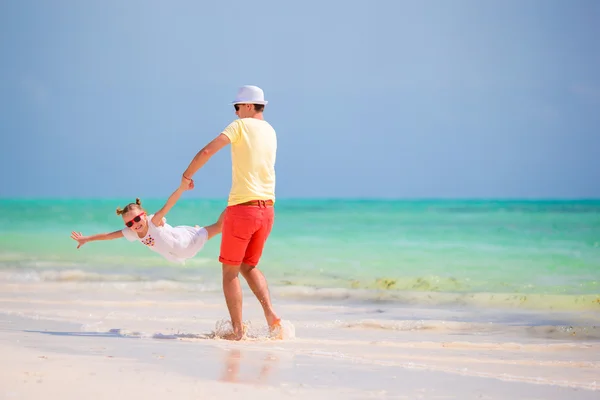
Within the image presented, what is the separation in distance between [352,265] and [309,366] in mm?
8666

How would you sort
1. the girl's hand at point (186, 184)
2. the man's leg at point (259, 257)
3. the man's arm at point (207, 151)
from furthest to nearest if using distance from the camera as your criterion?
the man's leg at point (259, 257) < the girl's hand at point (186, 184) < the man's arm at point (207, 151)

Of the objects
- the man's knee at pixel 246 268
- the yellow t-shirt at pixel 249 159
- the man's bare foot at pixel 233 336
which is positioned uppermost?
the yellow t-shirt at pixel 249 159

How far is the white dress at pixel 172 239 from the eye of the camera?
223 inches

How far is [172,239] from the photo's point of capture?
5707mm

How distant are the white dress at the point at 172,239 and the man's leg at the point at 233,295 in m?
0.27

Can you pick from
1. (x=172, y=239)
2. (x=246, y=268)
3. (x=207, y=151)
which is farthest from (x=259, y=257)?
(x=207, y=151)

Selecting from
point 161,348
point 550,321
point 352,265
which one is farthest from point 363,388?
point 352,265

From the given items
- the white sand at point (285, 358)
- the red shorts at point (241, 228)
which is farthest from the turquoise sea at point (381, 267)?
the red shorts at point (241, 228)

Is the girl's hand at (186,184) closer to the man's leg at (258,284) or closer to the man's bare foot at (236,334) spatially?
the man's leg at (258,284)

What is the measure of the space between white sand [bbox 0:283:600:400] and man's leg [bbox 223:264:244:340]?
125 millimetres

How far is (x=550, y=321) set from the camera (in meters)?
7.46

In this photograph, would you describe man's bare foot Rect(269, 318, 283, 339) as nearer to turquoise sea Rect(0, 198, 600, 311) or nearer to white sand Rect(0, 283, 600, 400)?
white sand Rect(0, 283, 600, 400)

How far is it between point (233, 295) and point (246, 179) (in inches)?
30.4

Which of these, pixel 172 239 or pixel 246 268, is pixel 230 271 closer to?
pixel 246 268
